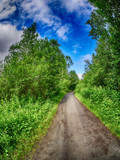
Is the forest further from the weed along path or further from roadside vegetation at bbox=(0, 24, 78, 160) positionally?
the weed along path

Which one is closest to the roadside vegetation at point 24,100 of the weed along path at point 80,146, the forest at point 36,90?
Answer: the forest at point 36,90

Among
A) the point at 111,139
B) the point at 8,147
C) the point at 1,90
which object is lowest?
the point at 111,139

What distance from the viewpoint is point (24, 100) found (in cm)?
925

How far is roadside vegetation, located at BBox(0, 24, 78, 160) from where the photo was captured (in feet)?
13.8

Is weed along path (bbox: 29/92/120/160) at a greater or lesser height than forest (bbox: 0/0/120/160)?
lesser

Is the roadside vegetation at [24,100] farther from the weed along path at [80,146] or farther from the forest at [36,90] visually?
the weed along path at [80,146]

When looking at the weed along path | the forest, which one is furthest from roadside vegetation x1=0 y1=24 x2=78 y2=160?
the weed along path

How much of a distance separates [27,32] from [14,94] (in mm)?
12238

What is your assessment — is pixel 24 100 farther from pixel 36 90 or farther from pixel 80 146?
pixel 80 146

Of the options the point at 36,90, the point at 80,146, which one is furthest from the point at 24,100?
the point at 80,146

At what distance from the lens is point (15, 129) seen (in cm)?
481

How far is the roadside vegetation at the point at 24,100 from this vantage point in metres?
4.21

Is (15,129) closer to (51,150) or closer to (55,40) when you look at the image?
(51,150)

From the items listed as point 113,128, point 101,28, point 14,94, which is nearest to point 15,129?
point 14,94
